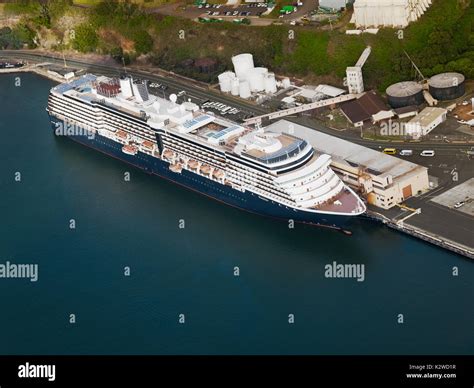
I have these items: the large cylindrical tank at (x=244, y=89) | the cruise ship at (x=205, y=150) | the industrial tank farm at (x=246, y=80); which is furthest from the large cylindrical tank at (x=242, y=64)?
the cruise ship at (x=205, y=150)

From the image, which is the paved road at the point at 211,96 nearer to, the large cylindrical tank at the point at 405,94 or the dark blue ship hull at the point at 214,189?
the large cylindrical tank at the point at 405,94

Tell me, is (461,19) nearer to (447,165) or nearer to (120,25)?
(447,165)

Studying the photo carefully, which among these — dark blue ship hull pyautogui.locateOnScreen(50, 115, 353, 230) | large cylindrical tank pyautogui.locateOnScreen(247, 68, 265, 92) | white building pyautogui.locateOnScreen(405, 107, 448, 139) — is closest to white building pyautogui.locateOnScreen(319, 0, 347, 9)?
large cylindrical tank pyautogui.locateOnScreen(247, 68, 265, 92)

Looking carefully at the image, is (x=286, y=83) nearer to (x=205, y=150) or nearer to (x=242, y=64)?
(x=242, y=64)

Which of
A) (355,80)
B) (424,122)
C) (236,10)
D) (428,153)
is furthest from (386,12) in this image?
(428,153)

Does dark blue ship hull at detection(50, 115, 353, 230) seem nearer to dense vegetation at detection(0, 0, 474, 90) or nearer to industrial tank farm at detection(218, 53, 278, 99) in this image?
industrial tank farm at detection(218, 53, 278, 99)

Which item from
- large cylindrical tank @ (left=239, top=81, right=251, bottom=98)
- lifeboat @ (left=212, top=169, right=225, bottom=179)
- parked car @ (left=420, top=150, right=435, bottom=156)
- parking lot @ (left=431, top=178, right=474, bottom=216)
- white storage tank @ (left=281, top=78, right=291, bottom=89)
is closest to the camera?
parking lot @ (left=431, top=178, right=474, bottom=216)
